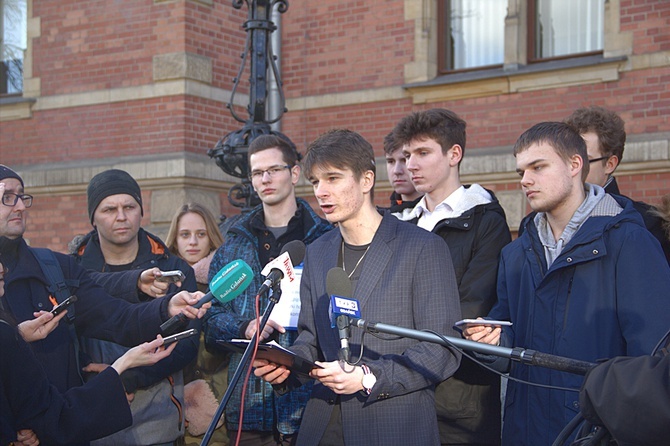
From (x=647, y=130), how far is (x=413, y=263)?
6.33 metres

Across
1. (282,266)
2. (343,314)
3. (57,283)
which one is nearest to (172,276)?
(57,283)

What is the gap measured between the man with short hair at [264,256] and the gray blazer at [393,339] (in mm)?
662

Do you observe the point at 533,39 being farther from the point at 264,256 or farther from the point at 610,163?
the point at 264,256

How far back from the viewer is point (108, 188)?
203 inches

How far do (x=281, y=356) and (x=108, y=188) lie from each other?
2.09m

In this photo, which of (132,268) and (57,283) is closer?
(57,283)

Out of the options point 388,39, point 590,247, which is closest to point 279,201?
point 590,247

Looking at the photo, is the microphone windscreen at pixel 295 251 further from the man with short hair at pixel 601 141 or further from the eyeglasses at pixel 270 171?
the man with short hair at pixel 601 141

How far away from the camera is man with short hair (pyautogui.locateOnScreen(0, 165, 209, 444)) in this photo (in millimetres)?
4277

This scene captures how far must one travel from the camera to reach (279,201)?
504 cm

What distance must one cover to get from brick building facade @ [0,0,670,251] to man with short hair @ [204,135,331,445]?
5.30m

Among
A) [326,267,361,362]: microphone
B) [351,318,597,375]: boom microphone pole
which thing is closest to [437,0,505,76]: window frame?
[326,267,361,362]: microphone

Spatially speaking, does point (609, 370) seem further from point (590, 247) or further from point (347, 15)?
point (347, 15)

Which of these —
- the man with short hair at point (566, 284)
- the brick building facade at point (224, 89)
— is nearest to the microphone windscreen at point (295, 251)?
the man with short hair at point (566, 284)
